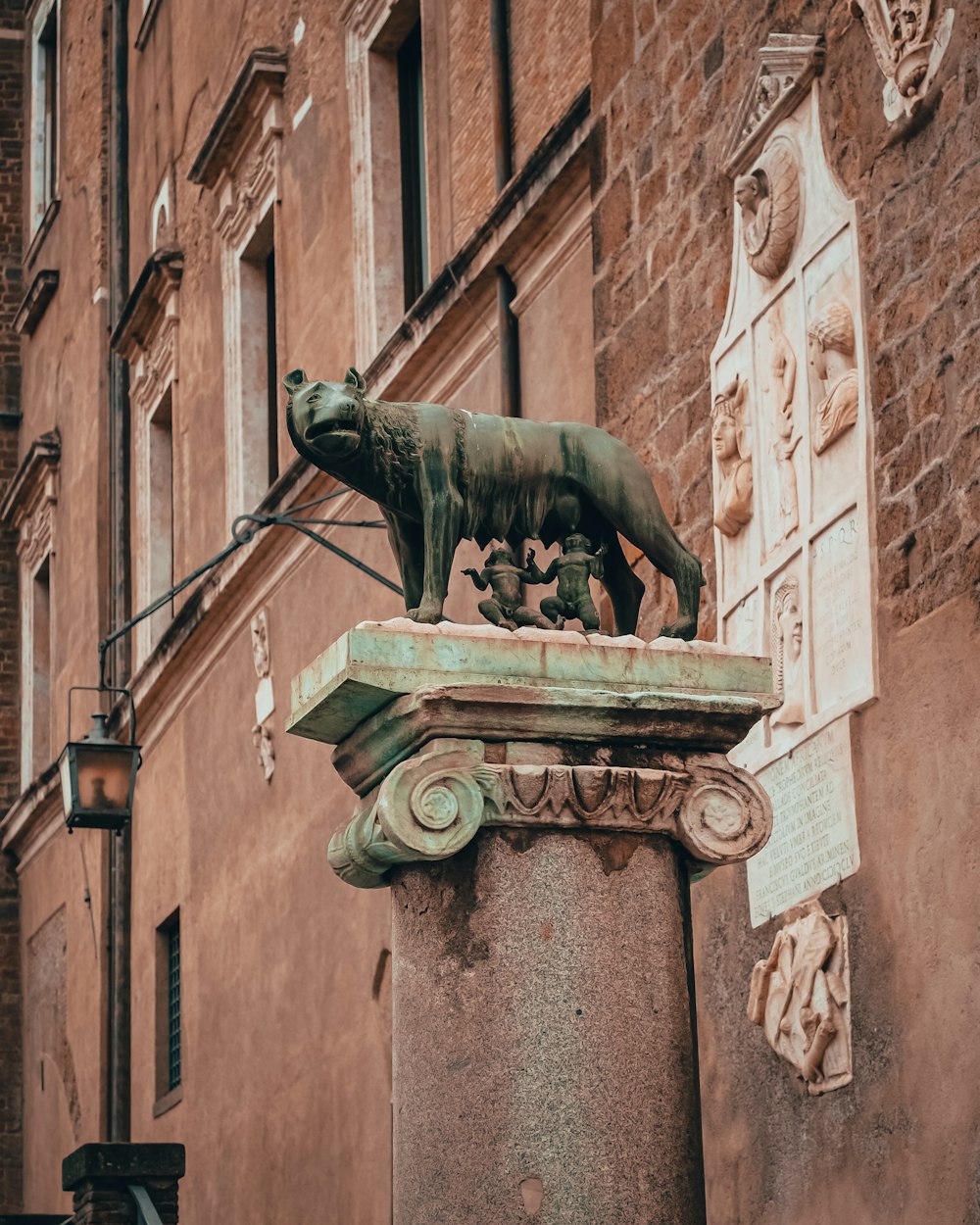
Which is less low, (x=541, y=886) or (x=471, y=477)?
(x=471, y=477)

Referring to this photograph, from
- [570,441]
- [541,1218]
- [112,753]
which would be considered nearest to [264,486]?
[112,753]

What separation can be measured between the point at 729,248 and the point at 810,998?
304cm

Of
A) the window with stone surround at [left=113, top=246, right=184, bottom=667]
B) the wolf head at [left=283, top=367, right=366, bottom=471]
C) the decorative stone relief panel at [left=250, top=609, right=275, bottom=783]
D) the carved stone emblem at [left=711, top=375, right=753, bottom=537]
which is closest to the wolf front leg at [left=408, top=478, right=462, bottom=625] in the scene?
the wolf head at [left=283, top=367, right=366, bottom=471]

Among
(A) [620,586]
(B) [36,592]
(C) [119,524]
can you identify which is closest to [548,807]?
(A) [620,586]

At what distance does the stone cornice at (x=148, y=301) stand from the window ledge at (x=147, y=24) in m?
2.10

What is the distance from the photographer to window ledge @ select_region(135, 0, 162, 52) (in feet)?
68.7

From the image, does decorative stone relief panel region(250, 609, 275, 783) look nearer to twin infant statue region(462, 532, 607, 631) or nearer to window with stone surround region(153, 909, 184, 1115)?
window with stone surround region(153, 909, 184, 1115)

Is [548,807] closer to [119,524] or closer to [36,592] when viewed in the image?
[119,524]

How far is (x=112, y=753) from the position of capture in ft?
49.5

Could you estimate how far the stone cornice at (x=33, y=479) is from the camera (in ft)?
78.0

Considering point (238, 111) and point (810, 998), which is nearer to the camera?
point (810, 998)

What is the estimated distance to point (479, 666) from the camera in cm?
605

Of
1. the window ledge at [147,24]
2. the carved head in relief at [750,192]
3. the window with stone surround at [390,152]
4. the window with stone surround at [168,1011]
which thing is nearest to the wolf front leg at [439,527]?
the carved head in relief at [750,192]

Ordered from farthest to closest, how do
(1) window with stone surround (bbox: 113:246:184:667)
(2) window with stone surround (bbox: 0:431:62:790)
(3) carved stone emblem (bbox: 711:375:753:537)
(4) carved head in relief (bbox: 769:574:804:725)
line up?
(2) window with stone surround (bbox: 0:431:62:790) → (1) window with stone surround (bbox: 113:246:184:667) → (3) carved stone emblem (bbox: 711:375:753:537) → (4) carved head in relief (bbox: 769:574:804:725)
